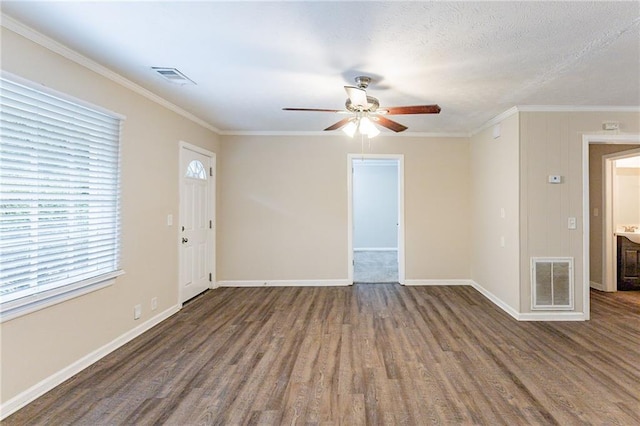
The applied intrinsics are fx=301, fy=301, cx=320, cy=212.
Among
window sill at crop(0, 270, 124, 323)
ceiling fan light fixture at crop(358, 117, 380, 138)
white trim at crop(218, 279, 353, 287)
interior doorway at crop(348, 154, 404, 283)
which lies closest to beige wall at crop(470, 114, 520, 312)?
ceiling fan light fixture at crop(358, 117, 380, 138)

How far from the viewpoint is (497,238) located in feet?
13.6

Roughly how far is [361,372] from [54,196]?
274 cm

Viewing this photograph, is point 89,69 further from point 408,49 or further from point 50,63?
point 408,49

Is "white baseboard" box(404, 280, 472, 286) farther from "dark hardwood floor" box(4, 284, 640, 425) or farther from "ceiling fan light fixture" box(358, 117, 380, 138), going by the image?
"ceiling fan light fixture" box(358, 117, 380, 138)

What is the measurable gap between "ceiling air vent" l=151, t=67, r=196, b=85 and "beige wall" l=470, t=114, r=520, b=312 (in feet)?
12.2

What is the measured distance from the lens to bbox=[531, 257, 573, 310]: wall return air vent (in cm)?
359

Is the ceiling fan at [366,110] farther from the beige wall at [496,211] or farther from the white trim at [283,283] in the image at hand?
the white trim at [283,283]

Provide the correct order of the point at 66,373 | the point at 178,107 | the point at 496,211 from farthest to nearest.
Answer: the point at 496,211 → the point at 178,107 → the point at 66,373

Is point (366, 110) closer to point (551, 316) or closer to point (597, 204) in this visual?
point (551, 316)

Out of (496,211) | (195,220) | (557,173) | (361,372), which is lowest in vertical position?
(361,372)

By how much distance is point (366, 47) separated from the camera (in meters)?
2.24

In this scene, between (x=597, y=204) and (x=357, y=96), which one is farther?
(x=597, y=204)

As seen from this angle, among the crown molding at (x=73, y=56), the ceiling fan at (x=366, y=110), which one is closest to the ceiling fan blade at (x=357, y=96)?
the ceiling fan at (x=366, y=110)

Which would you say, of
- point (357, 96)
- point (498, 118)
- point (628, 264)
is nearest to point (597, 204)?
point (628, 264)
